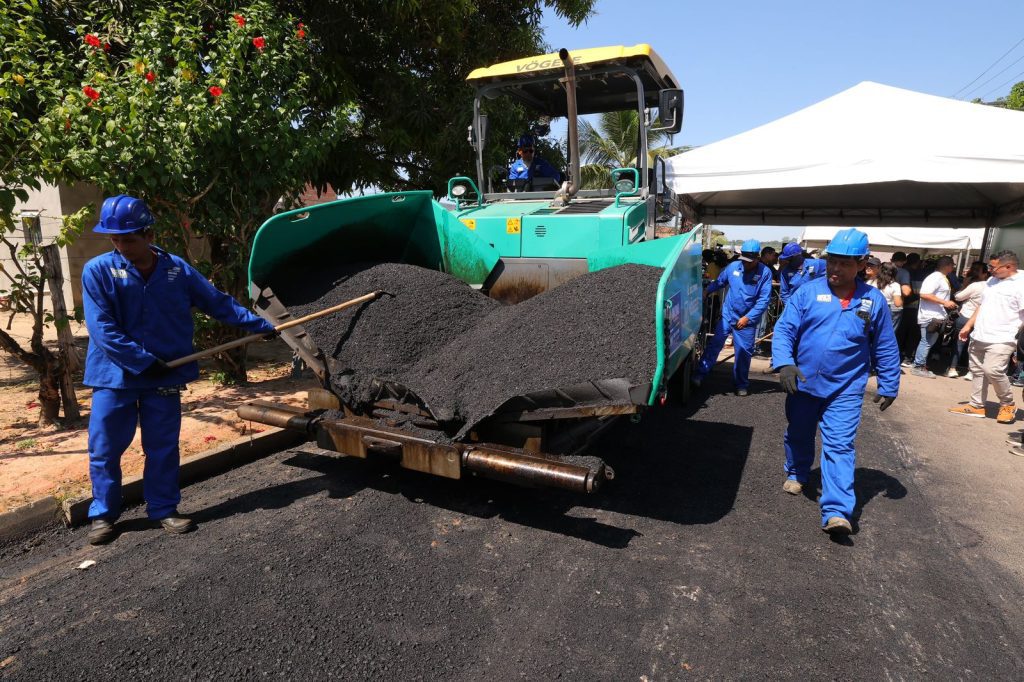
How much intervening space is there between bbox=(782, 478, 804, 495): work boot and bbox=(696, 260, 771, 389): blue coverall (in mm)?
2589

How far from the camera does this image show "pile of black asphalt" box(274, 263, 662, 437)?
2.89 m

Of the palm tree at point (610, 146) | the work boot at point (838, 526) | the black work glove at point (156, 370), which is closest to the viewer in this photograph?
the black work glove at point (156, 370)

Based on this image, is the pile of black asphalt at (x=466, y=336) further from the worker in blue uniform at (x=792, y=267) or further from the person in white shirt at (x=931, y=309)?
the person in white shirt at (x=931, y=309)

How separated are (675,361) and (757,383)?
3.92 meters

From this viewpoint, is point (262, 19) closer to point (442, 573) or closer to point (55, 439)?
point (55, 439)

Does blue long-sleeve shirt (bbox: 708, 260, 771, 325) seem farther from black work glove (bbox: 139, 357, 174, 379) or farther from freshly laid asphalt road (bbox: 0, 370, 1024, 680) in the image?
black work glove (bbox: 139, 357, 174, 379)

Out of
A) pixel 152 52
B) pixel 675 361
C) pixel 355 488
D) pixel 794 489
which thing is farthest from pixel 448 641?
pixel 152 52

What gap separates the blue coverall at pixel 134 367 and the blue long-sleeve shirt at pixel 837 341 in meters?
3.21

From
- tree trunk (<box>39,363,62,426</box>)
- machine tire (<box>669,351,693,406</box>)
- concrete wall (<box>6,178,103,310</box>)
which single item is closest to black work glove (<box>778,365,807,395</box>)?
machine tire (<box>669,351,693,406</box>)

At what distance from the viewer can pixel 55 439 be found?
3799 mm

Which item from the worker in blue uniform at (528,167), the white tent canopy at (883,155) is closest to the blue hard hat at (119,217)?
the worker in blue uniform at (528,167)

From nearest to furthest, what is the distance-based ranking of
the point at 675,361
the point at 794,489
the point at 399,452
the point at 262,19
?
1. the point at 399,452
2. the point at 675,361
3. the point at 794,489
4. the point at 262,19

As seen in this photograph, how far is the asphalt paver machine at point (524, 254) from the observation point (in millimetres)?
2730

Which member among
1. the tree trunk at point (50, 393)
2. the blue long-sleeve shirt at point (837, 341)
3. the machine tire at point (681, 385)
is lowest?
the machine tire at point (681, 385)
